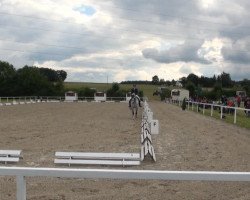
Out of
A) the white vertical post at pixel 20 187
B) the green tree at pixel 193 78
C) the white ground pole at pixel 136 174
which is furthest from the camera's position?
the green tree at pixel 193 78

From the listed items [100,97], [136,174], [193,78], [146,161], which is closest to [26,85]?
[100,97]

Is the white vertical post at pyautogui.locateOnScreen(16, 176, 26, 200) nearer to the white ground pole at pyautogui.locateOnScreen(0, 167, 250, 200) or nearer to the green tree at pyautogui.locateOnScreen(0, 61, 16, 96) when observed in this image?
the white ground pole at pyautogui.locateOnScreen(0, 167, 250, 200)

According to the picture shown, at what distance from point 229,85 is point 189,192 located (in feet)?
441

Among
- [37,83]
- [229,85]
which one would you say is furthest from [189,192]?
[229,85]

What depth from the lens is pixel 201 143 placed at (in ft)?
50.7

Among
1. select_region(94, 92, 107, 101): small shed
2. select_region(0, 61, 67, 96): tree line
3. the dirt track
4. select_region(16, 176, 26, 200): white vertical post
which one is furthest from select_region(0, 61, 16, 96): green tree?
select_region(16, 176, 26, 200): white vertical post

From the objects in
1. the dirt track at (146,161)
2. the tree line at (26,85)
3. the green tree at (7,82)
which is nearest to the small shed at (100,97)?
the tree line at (26,85)

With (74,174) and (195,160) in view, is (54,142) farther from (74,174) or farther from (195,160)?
(74,174)

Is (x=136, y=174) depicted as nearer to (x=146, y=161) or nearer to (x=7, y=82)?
(x=146, y=161)

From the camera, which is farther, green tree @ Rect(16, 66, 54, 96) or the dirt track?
green tree @ Rect(16, 66, 54, 96)

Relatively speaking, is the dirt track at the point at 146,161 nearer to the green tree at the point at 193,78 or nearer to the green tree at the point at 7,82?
the green tree at the point at 7,82

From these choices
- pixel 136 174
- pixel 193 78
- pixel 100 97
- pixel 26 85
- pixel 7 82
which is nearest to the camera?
pixel 136 174

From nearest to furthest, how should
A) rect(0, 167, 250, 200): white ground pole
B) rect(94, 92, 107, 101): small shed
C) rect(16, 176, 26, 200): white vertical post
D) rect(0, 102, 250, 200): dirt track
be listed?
rect(0, 167, 250, 200): white ground pole → rect(16, 176, 26, 200): white vertical post → rect(0, 102, 250, 200): dirt track → rect(94, 92, 107, 101): small shed

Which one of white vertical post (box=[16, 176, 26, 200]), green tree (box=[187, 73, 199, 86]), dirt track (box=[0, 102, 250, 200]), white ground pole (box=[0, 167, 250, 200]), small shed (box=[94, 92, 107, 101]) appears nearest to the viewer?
white ground pole (box=[0, 167, 250, 200])
